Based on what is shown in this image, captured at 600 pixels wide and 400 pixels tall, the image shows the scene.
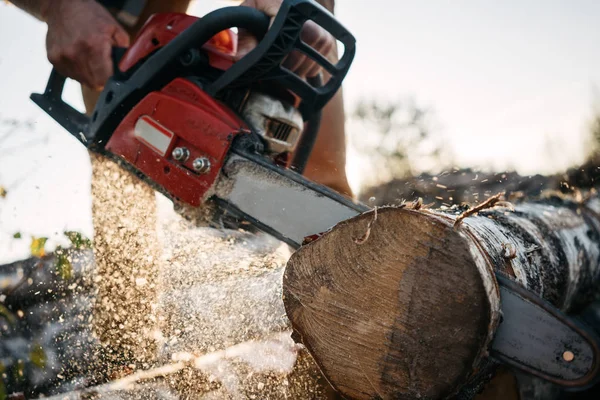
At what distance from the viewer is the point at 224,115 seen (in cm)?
180

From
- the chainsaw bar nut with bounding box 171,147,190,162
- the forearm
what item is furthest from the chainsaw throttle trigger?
the forearm

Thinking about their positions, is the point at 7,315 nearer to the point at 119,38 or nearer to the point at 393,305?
the point at 119,38

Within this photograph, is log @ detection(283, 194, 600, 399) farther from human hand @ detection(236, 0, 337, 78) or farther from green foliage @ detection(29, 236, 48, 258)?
green foliage @ detection(29, 236, 48, 258)

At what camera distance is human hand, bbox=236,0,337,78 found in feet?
6.39

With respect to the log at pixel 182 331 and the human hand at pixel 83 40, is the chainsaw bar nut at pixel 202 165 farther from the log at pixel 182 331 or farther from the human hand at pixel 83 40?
the human hand at pixel 83 40

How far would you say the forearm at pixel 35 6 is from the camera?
2439 millimetres

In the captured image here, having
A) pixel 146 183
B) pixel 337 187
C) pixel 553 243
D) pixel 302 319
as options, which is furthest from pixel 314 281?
pixel 337 187

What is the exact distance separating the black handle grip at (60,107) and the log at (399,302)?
165 cm

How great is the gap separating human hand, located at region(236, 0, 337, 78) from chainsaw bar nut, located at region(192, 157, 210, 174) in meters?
0.50

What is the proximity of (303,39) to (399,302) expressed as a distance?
1402 millimetres

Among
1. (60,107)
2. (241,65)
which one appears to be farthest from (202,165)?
(60,107)

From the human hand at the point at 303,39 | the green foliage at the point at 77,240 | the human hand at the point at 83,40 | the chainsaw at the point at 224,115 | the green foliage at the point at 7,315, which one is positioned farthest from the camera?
the green foliage at the point at 77,240

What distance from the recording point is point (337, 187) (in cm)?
363

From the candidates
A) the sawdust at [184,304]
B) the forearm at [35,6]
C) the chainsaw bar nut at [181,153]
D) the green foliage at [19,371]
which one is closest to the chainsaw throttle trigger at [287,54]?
the chainsaw bar nut at [181,153]
